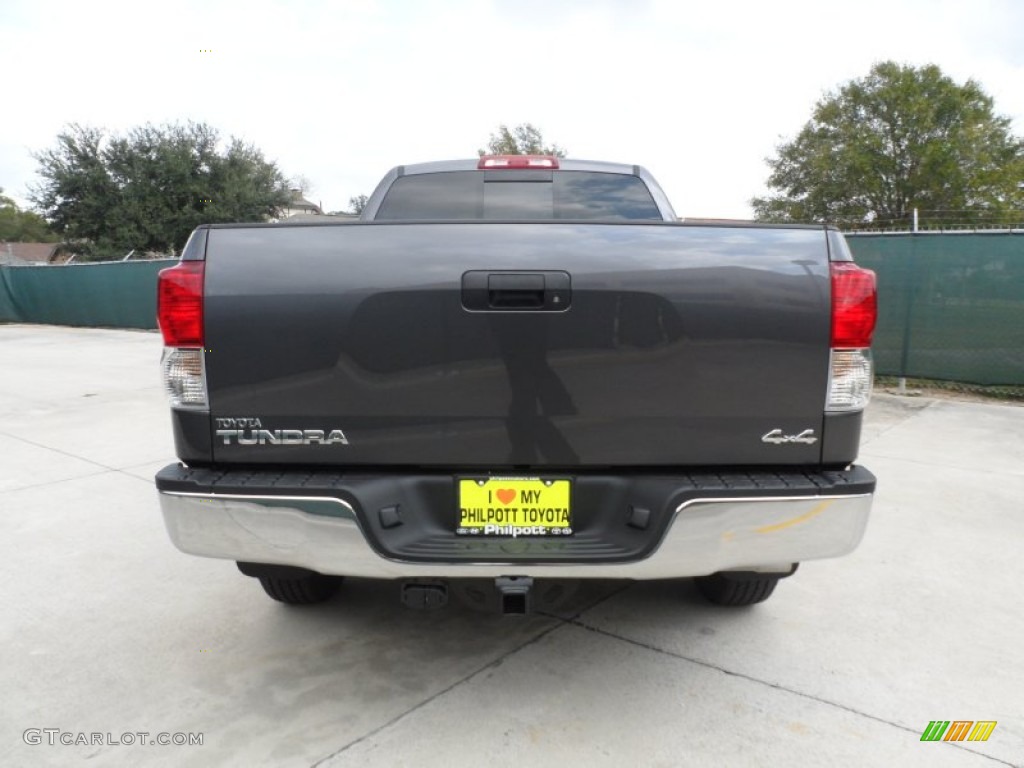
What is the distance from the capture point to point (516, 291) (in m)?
2.10

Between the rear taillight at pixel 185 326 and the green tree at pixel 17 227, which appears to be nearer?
the rear taillight at pixel 185 326

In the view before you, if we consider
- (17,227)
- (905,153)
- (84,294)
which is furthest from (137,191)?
(17,227)

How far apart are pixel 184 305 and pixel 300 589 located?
143cm

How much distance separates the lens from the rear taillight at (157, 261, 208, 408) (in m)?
2.14

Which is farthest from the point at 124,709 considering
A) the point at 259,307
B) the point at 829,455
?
the point at 829,455

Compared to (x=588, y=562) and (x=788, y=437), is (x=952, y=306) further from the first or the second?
(x=588, y=562)

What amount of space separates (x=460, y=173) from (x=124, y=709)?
113 inches

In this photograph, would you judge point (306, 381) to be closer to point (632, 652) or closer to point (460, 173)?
point (632, 652)

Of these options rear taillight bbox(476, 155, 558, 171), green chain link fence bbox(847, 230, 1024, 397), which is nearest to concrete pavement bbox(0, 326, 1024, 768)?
rear taillight bbox(476, 155, 558, 171)

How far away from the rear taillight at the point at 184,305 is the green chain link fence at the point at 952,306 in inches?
313

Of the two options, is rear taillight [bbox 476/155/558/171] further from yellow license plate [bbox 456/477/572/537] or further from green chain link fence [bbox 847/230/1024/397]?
green chain link fence [bbox 847/230/1024/397]

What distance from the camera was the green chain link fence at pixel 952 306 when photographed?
7.63 meters

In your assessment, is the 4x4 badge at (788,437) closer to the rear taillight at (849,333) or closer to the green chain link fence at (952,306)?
the rear taillight at (849,333)

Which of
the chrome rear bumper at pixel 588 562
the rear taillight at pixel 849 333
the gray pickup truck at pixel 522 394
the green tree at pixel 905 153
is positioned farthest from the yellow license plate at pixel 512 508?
the green tree at pixel 905 153
